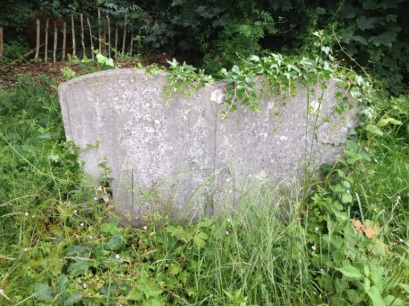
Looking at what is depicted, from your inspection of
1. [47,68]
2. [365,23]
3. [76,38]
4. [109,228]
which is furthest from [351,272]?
[76,38]

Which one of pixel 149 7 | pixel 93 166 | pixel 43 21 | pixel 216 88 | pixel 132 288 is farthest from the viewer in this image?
pixel 149 7

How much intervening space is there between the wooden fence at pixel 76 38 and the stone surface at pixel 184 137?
5.70m

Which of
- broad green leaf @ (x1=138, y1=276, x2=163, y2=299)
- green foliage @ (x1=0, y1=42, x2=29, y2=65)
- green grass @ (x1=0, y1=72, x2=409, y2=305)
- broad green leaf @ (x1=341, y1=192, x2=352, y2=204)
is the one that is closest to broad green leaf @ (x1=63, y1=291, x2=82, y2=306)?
green grass @ (x1=0, y1=72, x2=409, y2=305)

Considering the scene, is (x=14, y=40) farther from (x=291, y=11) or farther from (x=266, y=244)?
(x=266, y=244)

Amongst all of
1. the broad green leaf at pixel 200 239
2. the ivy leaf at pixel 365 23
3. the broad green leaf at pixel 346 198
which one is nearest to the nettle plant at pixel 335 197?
the broad green leaf at pixel 346 198

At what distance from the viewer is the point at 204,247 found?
2572 millimetres

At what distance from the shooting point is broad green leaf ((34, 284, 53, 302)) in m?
2.15

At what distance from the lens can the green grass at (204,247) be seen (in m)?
2.26

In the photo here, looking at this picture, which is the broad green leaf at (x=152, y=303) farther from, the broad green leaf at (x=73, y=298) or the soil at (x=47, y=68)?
the soil at (x=47, y=68)

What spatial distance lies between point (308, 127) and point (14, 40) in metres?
8.30

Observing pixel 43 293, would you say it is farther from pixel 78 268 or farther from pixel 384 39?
pixel 384 39

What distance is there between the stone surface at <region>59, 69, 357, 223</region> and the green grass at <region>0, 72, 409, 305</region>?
→ 0.16 m

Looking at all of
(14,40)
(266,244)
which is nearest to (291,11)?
(266,244)

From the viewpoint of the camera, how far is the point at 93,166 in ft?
9.52
